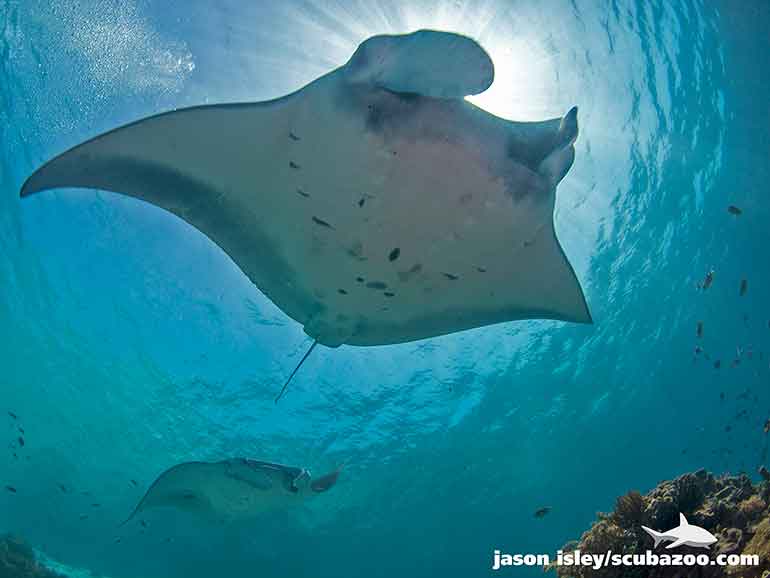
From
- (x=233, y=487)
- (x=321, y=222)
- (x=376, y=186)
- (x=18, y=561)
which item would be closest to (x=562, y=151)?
(x=376, y=186)

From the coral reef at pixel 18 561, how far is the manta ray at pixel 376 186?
14.2 m

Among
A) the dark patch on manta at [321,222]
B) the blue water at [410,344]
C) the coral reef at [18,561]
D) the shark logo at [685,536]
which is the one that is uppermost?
the blue water at [410,344]

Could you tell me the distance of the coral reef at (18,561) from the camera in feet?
42.1

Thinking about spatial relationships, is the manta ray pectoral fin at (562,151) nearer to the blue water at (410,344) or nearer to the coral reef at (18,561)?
the blue water at (410,344)

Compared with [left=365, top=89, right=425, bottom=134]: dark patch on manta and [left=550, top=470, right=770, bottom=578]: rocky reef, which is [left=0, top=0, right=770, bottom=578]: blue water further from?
[left=550, top=470, right=770, bottom=578]: rocky reef

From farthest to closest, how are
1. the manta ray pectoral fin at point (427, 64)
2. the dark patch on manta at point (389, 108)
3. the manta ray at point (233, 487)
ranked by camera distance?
the manta ray at point (233, 487), the dark patch on manta at point (389, 108), the manta ray pectoral fin at point (427, 64)

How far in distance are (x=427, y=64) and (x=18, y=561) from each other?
17438 mm

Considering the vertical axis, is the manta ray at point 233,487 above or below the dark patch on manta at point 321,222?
below

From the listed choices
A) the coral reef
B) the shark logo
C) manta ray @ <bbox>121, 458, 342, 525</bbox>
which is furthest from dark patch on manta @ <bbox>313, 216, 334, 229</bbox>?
the coral reef

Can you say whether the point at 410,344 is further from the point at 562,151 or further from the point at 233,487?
the point at 562,151

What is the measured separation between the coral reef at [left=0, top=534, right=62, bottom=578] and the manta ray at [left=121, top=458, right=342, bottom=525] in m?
6.71

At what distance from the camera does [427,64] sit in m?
2.46

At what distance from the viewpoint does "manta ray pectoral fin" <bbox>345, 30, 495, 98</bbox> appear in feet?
7.84

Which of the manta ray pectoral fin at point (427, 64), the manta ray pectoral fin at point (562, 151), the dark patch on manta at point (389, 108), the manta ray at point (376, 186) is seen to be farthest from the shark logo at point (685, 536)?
the dark patch on manta at point (389, 108)
